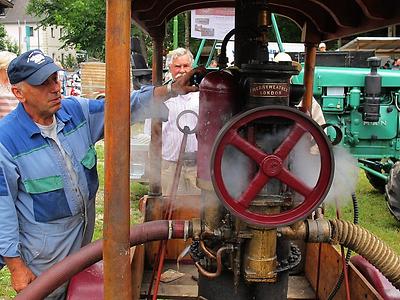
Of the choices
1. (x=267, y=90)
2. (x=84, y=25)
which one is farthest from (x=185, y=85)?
(x=84, y=25)

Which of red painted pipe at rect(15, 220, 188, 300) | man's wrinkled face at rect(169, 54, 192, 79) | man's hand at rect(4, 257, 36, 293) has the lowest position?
man's hand at rect(4, 257, 36, 293)

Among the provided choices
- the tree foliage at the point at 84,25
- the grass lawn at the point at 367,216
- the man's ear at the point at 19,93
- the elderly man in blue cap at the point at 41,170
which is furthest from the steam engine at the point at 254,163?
the tree foliage at the point at 84,25

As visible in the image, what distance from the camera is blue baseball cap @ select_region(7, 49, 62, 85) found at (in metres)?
2.18

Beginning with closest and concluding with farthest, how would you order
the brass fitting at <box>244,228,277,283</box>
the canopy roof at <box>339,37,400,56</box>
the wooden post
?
the wooden post
the brass fitting at <box>244,228,277,283</box>
the canopy roof at <box>339,37,400,56</box>

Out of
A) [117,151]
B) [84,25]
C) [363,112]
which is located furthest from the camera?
[84,25]

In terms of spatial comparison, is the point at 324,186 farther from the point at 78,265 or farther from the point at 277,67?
the point at 78,265

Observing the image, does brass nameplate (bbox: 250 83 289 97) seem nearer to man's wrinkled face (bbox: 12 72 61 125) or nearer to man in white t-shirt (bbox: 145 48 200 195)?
man's wrinkled face (bbox: 12 72 61 125)

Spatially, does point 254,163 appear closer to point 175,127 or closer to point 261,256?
point 261,256

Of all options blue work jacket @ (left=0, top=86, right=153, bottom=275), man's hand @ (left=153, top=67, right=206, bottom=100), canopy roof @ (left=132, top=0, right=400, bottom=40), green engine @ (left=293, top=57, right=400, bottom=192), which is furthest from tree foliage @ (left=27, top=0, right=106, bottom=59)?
man's hand @ (left=153, top=67, right=206, bottom=100)

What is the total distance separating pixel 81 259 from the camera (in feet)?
5.57

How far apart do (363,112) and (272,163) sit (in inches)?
203

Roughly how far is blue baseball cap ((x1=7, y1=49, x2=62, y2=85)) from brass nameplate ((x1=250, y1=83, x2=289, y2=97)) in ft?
3.23

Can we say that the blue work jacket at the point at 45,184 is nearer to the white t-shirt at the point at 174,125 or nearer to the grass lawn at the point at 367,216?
the white t-shirt at the point at 174,125

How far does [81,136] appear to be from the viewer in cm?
240
